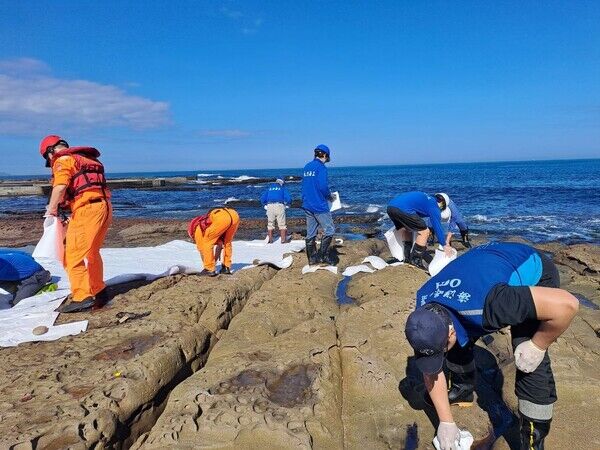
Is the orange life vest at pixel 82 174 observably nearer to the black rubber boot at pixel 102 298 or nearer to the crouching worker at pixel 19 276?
the black rubber boot at pixel 102 298

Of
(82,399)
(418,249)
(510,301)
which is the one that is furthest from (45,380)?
(418,249)

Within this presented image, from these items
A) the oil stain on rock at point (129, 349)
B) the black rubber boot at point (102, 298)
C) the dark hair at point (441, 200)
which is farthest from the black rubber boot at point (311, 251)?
the oil stain on rock at point (129, 349)

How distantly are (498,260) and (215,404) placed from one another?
178 centimetres

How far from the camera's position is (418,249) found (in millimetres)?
5973

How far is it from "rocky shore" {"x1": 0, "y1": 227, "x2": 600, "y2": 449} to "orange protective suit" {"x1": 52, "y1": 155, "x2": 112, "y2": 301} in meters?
0.36

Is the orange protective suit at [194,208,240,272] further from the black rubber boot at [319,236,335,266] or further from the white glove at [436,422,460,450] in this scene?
the white glove at [436,422,460,450]

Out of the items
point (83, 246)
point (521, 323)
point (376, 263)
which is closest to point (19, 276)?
point (83, 246)

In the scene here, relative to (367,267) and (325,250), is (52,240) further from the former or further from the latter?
(367,267)

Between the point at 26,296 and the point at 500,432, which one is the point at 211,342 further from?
the point at 26,296

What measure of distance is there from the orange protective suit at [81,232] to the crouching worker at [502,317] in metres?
3.38

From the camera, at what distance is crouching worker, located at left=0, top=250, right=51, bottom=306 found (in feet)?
15.4

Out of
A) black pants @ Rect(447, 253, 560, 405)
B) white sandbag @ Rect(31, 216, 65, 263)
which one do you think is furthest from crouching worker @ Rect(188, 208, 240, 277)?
black pants @ Rect(447, 253, 560, 405)

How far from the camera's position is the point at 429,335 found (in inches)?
77.0

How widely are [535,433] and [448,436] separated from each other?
44 centimetres
